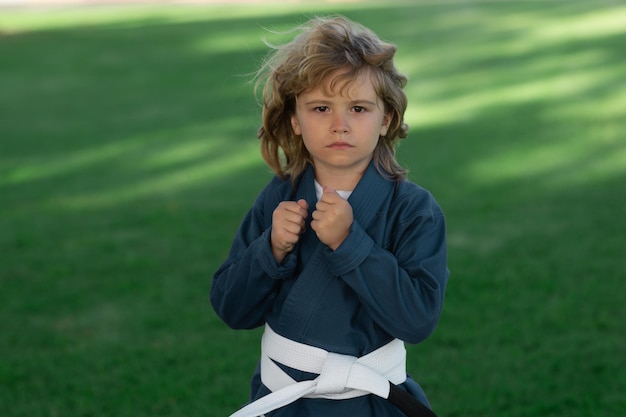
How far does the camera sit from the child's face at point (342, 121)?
7.55 feet

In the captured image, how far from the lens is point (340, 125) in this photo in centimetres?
229

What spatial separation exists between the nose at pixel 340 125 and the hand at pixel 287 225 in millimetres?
178

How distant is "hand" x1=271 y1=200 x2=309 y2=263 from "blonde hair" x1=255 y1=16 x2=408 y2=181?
9.1 inches

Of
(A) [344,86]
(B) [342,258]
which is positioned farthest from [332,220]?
(A) [344,86]

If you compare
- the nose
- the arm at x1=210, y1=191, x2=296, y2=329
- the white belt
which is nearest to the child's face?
the nose

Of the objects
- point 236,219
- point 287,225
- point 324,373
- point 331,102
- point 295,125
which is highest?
point 331,102

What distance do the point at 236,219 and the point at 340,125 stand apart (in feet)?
16.0

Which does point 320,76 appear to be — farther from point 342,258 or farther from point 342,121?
point 342,258

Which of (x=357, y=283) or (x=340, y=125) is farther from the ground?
(x=340, y=125)

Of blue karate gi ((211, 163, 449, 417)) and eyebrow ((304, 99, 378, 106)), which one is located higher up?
eyebrow ((304, 99, 378, 106))

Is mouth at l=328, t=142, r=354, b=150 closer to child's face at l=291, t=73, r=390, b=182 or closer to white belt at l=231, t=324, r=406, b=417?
child's face at l=291, t=73, r=390, b=182

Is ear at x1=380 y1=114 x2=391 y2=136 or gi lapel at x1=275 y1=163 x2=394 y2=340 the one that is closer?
gi lapel at x1=275 y1=163 x2=394 y2=340

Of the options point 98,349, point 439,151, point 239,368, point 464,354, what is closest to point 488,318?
point 464,354

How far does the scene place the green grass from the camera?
4426 millimetres
